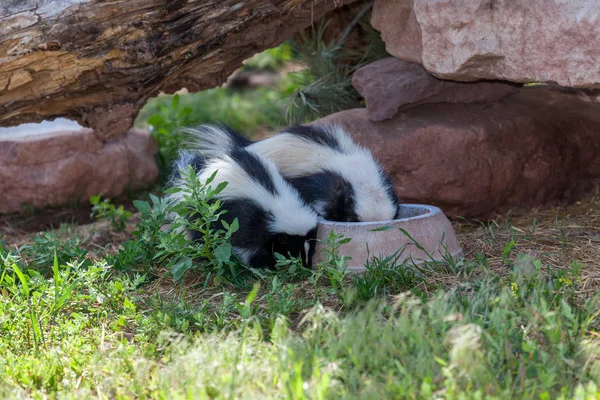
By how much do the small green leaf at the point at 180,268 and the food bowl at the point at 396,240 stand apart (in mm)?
691

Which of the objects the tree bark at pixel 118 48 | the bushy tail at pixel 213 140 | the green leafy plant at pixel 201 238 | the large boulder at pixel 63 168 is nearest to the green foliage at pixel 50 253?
the green leafy plant at pixel 201 238

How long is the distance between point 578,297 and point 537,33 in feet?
4.82

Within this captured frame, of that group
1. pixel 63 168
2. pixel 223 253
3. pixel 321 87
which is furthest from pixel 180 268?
pixel 63 168

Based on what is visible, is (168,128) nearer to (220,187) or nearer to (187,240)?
(187,240)

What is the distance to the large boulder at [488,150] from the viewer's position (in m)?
5.03

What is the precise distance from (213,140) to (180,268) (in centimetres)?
104

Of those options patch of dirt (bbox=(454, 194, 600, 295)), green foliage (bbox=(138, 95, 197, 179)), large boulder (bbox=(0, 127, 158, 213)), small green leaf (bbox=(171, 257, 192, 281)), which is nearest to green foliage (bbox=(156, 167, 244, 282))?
small green leaf (bbox=(171, 257, 192, 281))

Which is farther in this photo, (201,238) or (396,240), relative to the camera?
(201,238)

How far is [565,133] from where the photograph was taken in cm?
541

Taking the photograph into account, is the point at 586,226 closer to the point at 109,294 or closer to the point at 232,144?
the point at 232,144

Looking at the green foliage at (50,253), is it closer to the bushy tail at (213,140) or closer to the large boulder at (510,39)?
the bushy tail at (213,140)

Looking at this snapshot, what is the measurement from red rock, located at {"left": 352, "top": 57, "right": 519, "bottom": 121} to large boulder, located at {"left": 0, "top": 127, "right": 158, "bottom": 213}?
2.56 metres

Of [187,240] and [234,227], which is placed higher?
[234,227]

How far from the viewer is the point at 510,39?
4113mm
